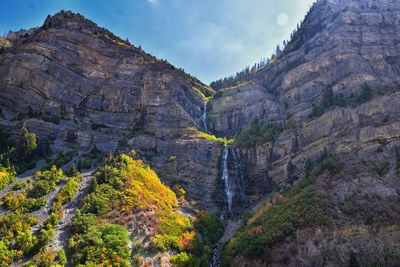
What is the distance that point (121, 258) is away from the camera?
41156 mm

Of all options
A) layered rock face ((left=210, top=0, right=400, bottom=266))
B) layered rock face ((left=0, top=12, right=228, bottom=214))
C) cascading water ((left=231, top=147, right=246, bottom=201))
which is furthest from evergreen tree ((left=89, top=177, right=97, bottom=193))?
cascading water ((left=231, top=147, right=246, bottom=201))

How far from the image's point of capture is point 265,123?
264ft

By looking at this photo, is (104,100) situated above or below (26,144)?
above

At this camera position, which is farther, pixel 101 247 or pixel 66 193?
pixel 66 193

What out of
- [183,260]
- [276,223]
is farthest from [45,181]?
[276,223]

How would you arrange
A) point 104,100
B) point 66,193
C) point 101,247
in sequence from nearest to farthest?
1. point 101,247
2. point 66,193
3. point 104,100

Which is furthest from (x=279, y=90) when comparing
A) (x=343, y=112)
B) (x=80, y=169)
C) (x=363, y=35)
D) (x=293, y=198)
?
(x=80, y=169)

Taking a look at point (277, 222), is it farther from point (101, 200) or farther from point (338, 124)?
point (338, 124)

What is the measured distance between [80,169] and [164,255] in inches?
857

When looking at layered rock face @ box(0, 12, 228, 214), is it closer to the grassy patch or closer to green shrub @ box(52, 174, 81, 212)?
green shrub @ box(52, 174, 81, 212)

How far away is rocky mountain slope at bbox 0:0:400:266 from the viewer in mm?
44094

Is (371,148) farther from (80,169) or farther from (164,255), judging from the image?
(80,169)

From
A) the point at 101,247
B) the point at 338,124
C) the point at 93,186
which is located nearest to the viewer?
the point at 101,247

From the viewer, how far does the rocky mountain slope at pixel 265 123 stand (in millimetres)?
44094
